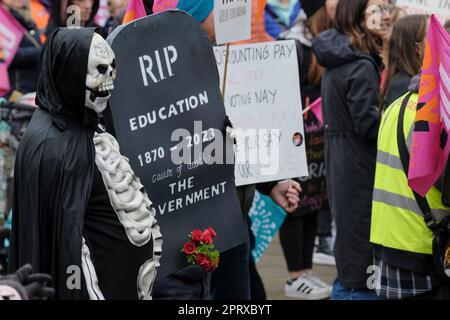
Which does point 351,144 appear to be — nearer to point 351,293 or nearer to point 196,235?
point 351,293

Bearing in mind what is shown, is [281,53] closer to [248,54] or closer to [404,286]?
[248,54]

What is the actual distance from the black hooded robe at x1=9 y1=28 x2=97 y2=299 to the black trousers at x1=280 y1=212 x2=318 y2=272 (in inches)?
166

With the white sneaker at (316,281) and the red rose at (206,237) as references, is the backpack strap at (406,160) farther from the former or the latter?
the white sneaker at (316,281)

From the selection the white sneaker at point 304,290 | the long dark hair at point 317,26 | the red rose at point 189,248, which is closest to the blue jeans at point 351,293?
the white sneaker at point 304,290

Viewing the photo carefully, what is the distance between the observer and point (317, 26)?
28.6ft

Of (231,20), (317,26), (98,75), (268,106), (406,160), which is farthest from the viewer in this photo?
(317,26)

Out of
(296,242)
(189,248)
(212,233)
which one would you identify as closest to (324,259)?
(296,242)

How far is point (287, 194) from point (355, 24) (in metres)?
1.55

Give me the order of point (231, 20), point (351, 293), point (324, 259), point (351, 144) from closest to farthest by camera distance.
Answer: point (231, 20), point (351, 293), point (351, 144), point (324, 259)

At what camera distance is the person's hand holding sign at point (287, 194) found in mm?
6305

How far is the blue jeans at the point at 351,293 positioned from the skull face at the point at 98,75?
2843 mm

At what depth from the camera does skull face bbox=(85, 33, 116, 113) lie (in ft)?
15.0

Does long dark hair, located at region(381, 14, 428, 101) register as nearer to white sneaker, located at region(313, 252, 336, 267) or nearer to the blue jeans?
the blue jeans
